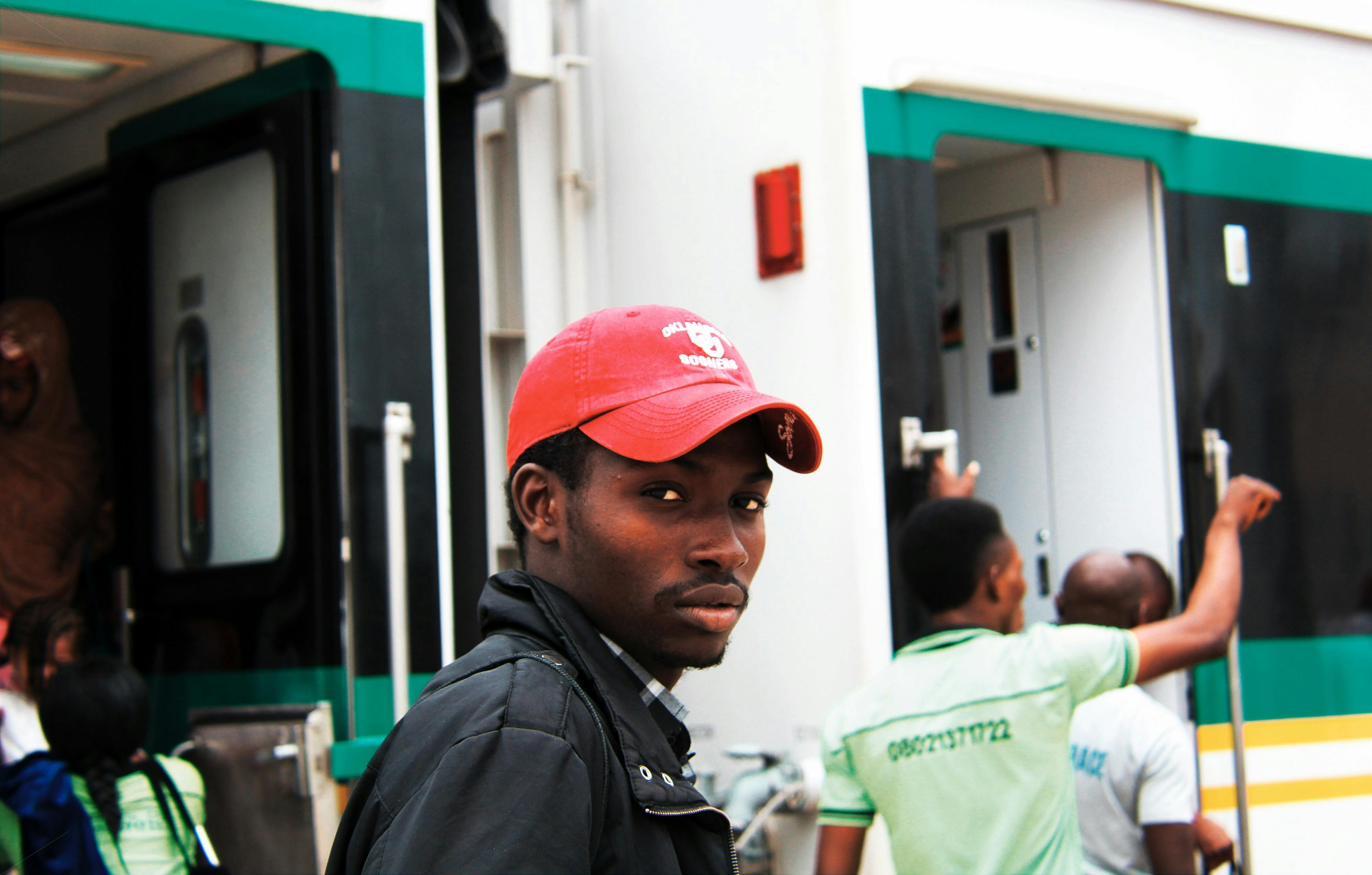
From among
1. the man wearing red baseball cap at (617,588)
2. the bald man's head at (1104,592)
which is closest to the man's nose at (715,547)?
the man wearing red baseball cap at (617,588)

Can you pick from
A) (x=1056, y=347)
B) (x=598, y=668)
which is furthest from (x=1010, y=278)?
(x=598, y=668)

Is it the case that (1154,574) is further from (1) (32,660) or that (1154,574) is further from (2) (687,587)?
(1) (32,660)

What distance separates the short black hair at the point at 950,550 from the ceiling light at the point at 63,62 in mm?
1647

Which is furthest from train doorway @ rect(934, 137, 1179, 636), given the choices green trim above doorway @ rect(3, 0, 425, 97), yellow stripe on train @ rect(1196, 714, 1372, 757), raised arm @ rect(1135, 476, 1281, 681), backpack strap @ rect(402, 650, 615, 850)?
backpack strap @ rect(402, 650, 615, 850)

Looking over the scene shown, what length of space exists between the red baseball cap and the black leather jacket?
145mm

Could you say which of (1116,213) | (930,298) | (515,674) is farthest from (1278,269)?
(515,674)

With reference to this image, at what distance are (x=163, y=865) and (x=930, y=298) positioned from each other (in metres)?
1.65

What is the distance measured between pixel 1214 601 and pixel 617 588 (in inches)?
64.0

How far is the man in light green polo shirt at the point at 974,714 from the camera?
2314 mm

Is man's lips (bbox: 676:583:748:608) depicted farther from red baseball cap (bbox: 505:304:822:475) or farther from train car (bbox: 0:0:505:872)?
train car (bbox: 0:0:505:872)

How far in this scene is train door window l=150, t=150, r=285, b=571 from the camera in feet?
8.87

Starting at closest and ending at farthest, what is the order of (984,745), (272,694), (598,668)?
(598,668)
(984,745)
(272,694)

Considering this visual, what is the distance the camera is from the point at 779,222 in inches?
109

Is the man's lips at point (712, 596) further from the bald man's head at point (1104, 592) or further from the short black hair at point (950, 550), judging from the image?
the bald man's head at point (1104, 592)
